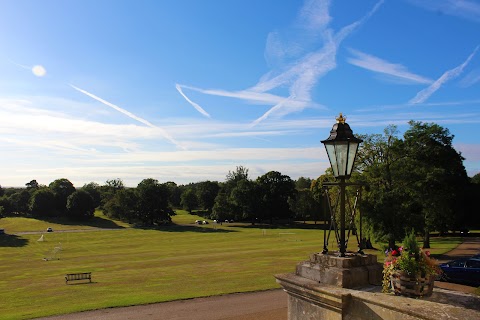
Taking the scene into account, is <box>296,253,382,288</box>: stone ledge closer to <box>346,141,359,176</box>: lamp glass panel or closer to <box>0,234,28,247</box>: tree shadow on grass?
<box>346,141,359,176</box>: lamp glass panel

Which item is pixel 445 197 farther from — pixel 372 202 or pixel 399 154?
pixel 372 202

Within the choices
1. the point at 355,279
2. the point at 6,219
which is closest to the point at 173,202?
the point at 6,219

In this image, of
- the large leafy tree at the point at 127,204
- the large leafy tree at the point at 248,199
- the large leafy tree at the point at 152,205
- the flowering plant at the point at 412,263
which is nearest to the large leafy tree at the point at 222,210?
the large leafy tree at the point at 248,199

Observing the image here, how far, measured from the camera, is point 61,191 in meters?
108

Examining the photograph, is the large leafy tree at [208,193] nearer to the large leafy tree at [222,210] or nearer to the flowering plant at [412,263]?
the large leafy tree at [222,210]

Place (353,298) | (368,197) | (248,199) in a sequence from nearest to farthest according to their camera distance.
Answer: (353,298)
(368,197)
(248,199)

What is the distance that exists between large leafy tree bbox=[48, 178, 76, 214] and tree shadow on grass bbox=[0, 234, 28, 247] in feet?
124

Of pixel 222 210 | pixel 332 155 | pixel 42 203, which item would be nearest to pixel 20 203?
pixel 42 203

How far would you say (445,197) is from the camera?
114 feet

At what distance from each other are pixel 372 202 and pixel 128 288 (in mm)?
19376

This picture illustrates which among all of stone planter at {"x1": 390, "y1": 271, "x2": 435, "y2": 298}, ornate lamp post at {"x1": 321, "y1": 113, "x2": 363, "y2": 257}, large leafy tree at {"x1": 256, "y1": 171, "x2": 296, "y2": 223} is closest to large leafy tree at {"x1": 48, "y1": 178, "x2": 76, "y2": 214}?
large leafy tree at {"x1": 256, "y1": 171, "x2": 296, "y2": 223}

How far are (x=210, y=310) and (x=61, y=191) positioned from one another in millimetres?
105882

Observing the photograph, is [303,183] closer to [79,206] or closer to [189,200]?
[189,200]

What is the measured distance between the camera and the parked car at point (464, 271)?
18031 millimetres
